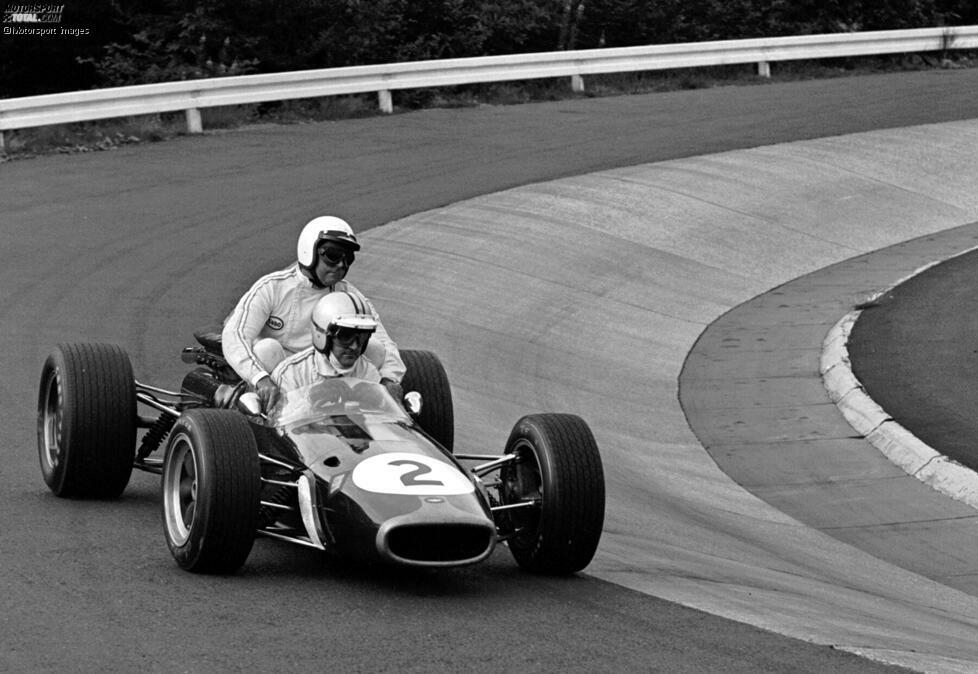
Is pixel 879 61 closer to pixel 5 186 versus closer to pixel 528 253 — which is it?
pixel 528 253

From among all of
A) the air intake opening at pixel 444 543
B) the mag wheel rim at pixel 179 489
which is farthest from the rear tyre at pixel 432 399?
the air intake opening at pixel 444 543

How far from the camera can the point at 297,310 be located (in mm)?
9555

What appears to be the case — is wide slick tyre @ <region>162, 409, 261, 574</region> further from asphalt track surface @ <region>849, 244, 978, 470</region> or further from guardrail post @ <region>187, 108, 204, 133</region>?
guardrail post @ <region>187, 108, 204, 133</region>

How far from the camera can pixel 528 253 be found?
1933 cm

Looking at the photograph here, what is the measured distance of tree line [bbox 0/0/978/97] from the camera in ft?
101

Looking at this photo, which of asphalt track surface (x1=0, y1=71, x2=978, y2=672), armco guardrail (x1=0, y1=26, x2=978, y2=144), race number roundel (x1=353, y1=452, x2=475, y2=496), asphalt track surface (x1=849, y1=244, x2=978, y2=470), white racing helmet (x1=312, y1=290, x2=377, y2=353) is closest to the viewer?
asphalt track surface (x1=0, y1=71, x2=978, y2=672)

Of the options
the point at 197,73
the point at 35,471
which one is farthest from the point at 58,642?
the point at 197,73

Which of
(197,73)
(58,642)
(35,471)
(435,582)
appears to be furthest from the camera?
(197,73)

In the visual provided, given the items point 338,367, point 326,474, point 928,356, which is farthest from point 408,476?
point 928,356

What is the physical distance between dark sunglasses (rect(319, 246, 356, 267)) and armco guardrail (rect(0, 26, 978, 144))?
47.7 ft

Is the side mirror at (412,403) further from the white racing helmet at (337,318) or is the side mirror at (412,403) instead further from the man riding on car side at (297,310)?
the white racing helmet at (337,318)

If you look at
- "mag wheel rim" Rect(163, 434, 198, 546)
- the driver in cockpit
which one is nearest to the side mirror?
the driver in cockpit

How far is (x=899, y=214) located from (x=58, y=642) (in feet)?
60.7

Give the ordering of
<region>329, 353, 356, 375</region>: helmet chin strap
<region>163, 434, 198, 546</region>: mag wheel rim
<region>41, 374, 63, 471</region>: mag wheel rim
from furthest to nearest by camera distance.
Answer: <region>41, 374, 63, 471</region>: mag wheel rim < <region>329, 353, 356, 375</region>: helmet chin strap < <region>163, 434, 198, 546</region>: mag wheel rim
